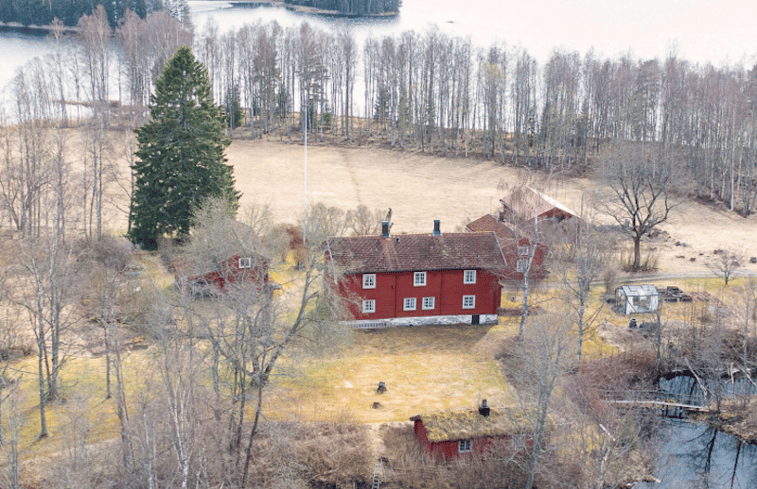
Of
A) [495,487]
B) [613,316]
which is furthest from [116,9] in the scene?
[495,487]

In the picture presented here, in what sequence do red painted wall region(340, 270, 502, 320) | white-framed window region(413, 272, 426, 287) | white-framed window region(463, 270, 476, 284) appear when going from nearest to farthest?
red painted wall region(340, 270, 502, 320) → white-framed window region(413, 272, 426, 287) → white-framed window region(463, 270, 476, 284)

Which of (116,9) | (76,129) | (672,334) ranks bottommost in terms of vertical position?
(672,334)

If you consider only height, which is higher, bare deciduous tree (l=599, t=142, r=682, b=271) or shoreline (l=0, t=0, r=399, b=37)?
shoreline (l=0, t=0, r=399, b=37)

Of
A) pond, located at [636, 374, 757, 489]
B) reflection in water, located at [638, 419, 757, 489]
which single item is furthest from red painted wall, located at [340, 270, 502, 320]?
reflection in water, located at [638, 419, 757, 489]

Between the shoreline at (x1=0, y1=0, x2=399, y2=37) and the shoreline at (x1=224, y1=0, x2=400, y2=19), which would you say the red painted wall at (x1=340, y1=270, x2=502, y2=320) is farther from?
the shoreline at (x1=224, y1=0, x2=400, y2=19)

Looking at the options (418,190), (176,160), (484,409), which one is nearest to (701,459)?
(484,409)

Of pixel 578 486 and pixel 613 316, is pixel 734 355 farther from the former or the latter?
pixel 578 486

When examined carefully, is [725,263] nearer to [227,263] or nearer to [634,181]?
[634,181]
